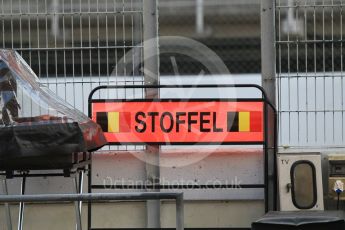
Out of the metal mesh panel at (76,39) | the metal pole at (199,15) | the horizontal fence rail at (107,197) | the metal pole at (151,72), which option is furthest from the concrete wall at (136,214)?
the horizontal fence rail at (107,197)

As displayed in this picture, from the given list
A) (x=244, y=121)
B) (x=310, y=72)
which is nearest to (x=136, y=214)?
(x=244, y=121)

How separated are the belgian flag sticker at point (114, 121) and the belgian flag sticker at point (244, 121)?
3.29ft

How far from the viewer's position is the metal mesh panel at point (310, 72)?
23.6ft

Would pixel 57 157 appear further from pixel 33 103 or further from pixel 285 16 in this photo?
pixel 285 16

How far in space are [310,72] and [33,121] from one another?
294 cm

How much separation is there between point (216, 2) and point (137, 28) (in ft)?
2.79

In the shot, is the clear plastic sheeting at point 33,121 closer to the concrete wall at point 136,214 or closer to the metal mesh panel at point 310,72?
the concrete wall at point 136,214

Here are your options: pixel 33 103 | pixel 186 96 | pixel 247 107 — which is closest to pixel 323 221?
pixel 247 107

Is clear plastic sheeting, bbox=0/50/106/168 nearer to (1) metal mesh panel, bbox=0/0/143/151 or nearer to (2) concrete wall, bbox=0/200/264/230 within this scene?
(1) metal mesh panel, bbox=0/0/143/151

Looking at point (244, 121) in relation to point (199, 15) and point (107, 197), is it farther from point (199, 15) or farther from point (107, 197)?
point (107, 197)

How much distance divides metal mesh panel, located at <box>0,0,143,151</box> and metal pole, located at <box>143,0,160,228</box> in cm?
9

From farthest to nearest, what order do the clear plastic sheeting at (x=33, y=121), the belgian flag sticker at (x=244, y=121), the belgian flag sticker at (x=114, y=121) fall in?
the belgian flag sticker at (x=114, y=121) < the belgian flag sticker at (x=244, y=121) < the clear plastic sheeting at (x=33, y=121)

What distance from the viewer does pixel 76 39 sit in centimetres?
738

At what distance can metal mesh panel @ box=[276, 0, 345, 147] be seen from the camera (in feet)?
23.6
